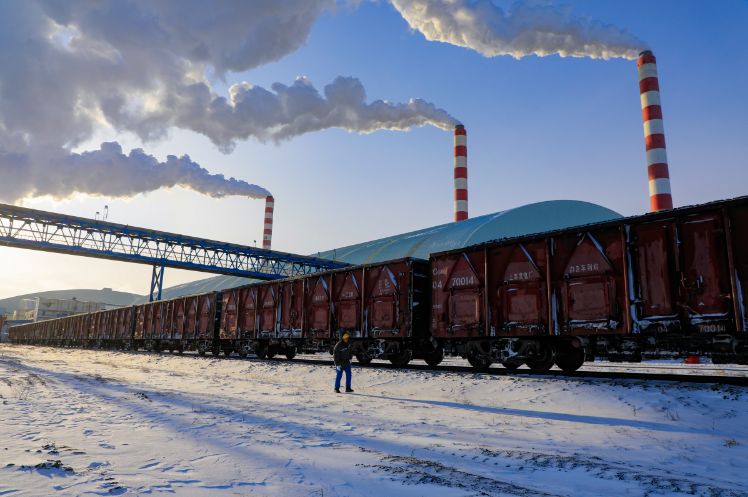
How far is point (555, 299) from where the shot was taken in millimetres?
10117

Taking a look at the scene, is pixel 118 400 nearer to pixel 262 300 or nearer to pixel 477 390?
pixel 477 390

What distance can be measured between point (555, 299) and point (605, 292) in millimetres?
1088

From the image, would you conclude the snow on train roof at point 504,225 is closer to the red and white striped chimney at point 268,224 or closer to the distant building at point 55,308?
the red and white striped chimney at point 268,224

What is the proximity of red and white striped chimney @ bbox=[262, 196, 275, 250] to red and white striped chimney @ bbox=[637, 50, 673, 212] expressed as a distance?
44.8m

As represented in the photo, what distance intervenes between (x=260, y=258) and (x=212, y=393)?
42839 millimetres

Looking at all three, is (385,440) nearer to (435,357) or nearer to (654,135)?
(435,357)

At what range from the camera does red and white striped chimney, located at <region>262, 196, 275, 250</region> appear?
61.2 m

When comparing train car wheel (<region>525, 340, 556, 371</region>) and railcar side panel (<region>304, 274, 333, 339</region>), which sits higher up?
→ railcar side panel (<region>304, 274, 333, 339</region>)

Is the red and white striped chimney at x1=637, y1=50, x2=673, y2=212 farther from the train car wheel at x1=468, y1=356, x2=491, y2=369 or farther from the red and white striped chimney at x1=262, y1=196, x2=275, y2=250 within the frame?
the red and white striped chimney at x1=262, y1=196, x2=275, y2=250

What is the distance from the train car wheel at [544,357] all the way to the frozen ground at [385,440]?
1.38 meters

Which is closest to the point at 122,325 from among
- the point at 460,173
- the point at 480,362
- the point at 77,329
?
the point at 77,329

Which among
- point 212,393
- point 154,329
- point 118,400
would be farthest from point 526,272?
point 154,329

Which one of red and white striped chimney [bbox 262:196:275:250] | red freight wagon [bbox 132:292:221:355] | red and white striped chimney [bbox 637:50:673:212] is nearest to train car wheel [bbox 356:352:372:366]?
red freight wagon [bbox 132:292:221:355]

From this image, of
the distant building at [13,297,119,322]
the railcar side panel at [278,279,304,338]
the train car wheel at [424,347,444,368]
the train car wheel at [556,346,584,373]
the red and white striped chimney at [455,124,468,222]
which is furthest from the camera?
the distant building at [13,297,119,322]
